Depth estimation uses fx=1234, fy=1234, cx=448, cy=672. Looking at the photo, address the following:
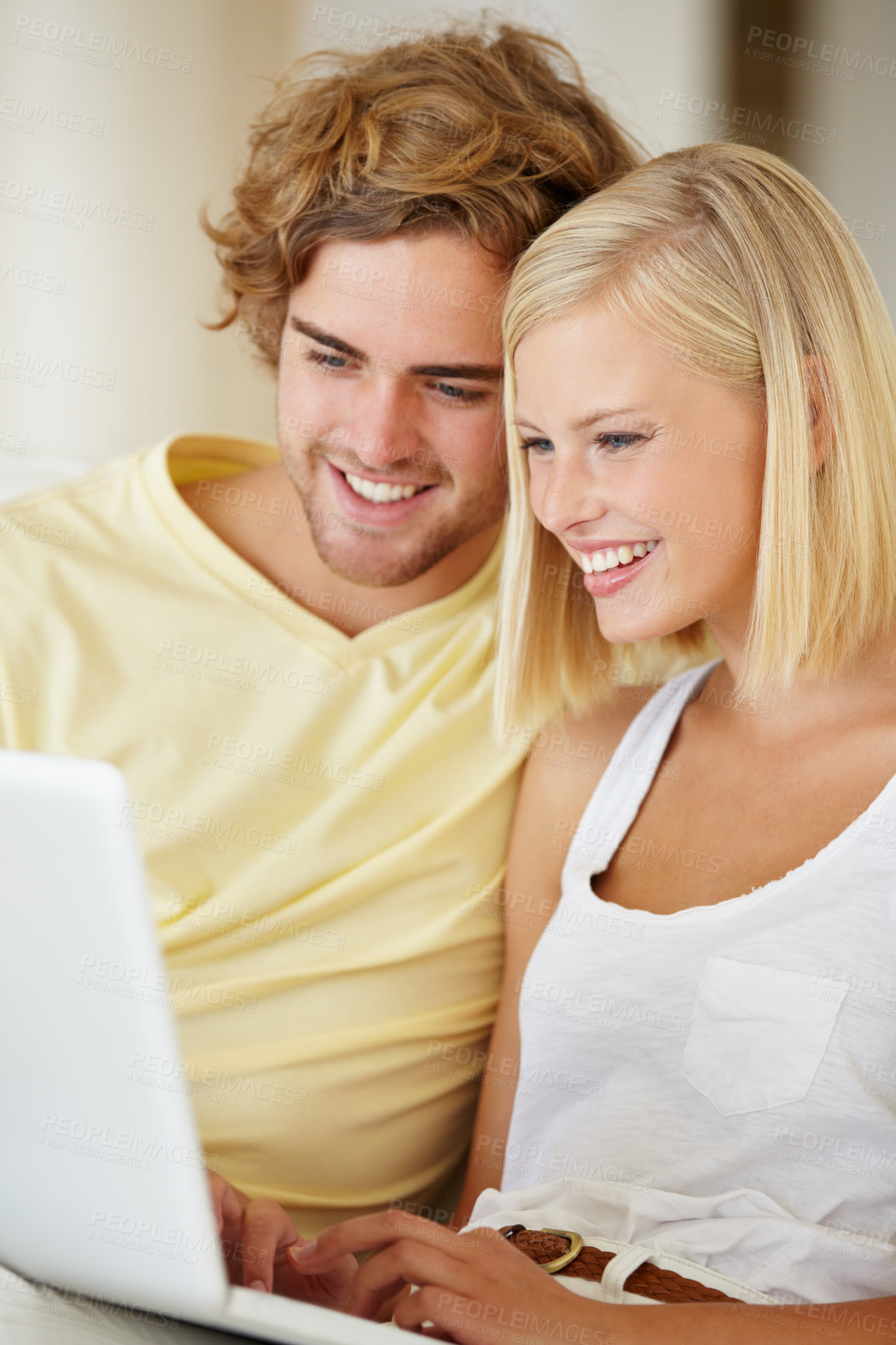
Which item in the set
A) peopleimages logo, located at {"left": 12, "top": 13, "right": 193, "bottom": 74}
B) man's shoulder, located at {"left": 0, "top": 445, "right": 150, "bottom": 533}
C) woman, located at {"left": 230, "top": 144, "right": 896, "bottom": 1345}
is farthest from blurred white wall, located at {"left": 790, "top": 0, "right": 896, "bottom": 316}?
peopleimages logo, located at {"left": 12, "top": 13, "right": 193, "bottom": 74}

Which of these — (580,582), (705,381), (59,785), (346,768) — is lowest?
(346,768)

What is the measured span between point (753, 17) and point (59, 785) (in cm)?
190

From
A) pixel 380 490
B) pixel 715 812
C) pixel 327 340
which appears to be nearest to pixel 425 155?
pixel 327 340

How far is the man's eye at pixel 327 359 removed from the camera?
150cm

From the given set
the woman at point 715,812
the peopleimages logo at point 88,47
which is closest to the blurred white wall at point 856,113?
the woman at point 715,812

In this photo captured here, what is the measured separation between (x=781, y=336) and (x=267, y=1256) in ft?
3.10

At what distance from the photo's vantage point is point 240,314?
1811 millimetres

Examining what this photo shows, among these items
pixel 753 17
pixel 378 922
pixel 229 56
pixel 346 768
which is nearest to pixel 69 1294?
pixel 378 922

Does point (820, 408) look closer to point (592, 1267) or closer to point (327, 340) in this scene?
point (327, 340)

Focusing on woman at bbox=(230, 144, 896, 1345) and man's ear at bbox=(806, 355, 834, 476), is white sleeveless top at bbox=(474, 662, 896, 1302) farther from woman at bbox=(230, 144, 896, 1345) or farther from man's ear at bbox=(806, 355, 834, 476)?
man's ear at bbox=(806, 355, 834, 476)

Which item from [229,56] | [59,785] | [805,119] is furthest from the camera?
[229,56]

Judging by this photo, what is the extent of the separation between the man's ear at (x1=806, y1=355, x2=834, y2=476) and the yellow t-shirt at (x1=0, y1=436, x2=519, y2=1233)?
0.49m

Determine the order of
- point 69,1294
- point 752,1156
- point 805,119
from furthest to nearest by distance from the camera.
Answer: point 805,119 < point 752,1156 < point 69,1294

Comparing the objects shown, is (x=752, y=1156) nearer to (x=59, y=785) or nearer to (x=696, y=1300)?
(x=696, y=1300)
